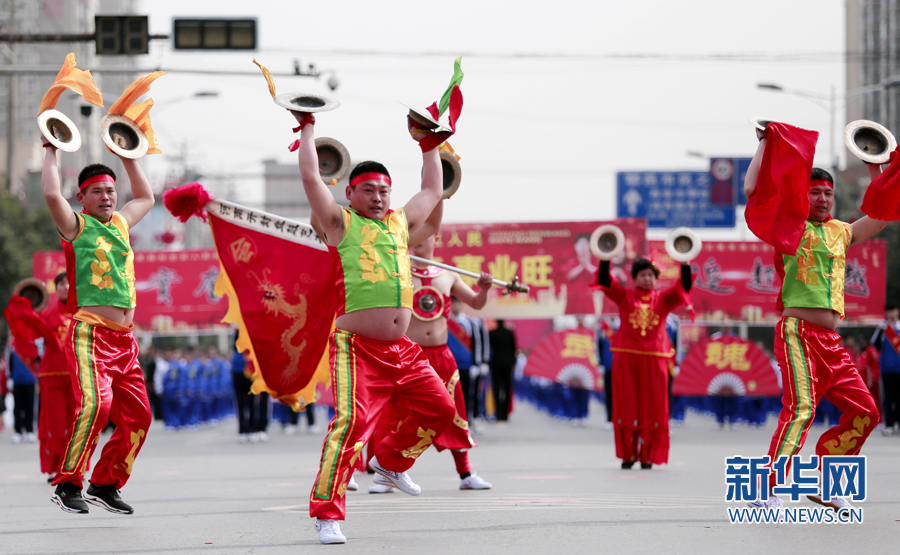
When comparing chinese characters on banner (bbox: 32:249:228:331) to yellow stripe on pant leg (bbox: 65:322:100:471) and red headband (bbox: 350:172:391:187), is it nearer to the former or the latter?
yellow stripe on pant leg (bbox: 65:322:100:471)

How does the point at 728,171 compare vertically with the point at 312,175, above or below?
above

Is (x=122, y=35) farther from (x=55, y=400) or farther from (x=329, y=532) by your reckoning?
(x=329, y=532)

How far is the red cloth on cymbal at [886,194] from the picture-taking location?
6.51m

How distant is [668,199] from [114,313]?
2413cm

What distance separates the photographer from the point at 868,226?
671 cm

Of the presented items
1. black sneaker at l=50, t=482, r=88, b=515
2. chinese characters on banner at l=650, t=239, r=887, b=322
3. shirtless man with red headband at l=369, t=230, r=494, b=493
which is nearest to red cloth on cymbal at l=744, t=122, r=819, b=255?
shirtless man with red headband at l=369, t=230, r=494, b=493

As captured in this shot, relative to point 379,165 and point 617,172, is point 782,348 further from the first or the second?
point 617,172

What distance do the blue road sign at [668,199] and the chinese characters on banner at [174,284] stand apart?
1296 cm

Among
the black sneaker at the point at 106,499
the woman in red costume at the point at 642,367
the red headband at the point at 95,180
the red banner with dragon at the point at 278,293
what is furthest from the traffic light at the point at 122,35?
the black sneaker at the point at 106,499

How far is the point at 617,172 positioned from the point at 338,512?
978 inches

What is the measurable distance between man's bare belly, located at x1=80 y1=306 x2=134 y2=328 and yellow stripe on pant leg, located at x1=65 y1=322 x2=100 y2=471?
25 cm

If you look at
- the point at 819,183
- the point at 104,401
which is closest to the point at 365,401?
the point at 104,401

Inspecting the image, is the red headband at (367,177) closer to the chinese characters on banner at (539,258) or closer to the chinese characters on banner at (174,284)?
the chinese characters on banner at (539,258)

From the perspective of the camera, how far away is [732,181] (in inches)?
1065
